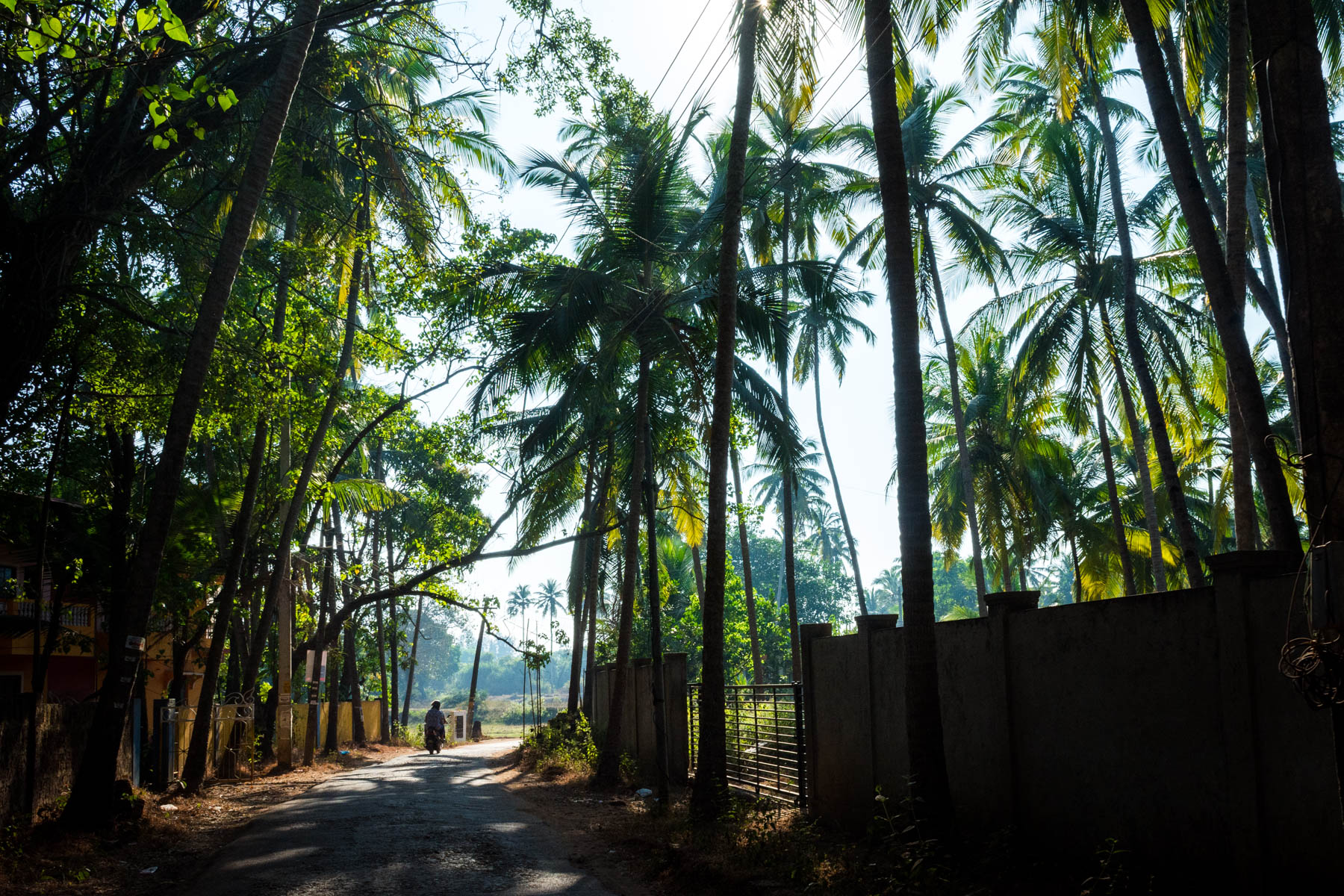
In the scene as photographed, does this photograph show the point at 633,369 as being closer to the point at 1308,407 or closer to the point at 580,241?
the point at 580,241

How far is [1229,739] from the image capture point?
18.9 feet

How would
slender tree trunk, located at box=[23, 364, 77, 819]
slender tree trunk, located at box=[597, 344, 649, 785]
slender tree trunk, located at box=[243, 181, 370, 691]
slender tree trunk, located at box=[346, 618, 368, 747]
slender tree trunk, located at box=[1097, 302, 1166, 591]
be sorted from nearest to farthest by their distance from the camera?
slender tree trunk, located at box=[23, 364, 77, 819], slender tree trunk, located at box=[597, 344, 649, 785], slender tree trunk, located at box=[243, 181, 370, 691], slender tree trunk, located at box=[1097, 302, 1166, 591], slender tree trunk, located at box=[346, 618, 368, 747]

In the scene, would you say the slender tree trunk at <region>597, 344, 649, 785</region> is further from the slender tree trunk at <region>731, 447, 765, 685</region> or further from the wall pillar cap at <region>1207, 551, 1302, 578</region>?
the wall pillar cap at <region>1207, 551, 1302, 578</region>

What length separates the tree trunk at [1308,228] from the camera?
4770mm

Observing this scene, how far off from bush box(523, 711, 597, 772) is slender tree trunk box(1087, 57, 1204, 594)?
10.7 m

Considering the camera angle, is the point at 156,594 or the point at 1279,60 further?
the point at 156,594

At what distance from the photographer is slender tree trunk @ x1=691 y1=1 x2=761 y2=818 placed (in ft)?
37.0

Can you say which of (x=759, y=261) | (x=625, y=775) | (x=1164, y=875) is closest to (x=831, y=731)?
(x=1164, y=875)

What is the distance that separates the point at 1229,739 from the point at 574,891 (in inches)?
189

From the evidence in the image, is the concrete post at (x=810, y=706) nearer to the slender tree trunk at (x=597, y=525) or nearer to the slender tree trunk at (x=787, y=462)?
the slender tree trunk at (x=787, y=462)

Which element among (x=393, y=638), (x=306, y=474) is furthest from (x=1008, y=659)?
(x=393, y=638)

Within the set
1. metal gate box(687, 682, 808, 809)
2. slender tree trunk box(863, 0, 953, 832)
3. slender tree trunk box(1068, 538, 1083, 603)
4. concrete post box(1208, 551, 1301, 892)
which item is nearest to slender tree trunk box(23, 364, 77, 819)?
metal gate box(687, 682, 808, 809)

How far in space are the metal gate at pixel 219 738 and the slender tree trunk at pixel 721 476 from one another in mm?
8355

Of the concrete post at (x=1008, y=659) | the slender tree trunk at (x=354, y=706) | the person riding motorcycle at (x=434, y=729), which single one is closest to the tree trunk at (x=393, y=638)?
the slender tree trunk at (x=354, y=706)
